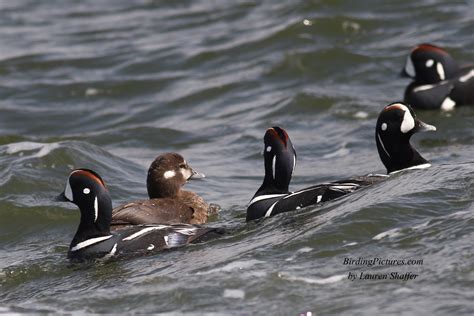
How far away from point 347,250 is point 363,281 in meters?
0.88

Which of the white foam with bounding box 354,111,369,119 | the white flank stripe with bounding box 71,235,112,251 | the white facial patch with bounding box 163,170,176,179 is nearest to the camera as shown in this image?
the white flank stripe with bounding box 71,235,112,251

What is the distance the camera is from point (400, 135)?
36.6 feet

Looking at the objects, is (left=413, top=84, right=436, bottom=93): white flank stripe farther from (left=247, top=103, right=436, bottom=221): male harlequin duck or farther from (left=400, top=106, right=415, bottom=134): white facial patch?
(left=400, top=106, right=415, bottom=134): white facial patch

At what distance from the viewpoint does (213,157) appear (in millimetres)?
15922

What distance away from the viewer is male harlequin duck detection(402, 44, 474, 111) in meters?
16.6

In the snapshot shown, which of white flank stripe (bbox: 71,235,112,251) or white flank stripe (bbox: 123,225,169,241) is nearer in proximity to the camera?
white flank stripe (bbox: 123,225,169,241)

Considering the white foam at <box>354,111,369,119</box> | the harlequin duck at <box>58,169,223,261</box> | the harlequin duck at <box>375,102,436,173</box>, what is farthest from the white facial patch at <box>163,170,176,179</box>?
the white foam at <box>354,111,369,119</box>

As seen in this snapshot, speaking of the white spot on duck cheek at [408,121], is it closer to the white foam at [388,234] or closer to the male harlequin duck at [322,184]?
the male harlequin duck at [322,184]

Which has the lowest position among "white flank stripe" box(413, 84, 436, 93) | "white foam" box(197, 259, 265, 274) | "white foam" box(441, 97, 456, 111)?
"white foam" box(441, 97, 456, 111)

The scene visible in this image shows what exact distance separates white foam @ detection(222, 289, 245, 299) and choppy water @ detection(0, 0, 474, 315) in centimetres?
2

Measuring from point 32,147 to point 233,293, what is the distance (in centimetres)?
787

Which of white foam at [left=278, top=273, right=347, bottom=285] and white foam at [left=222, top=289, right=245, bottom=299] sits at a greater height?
white foam at [left=278, top=273, right=347, bottom=285]

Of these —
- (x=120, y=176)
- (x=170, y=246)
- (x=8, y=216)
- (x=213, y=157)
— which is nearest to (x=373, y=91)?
(x=213, y=157)

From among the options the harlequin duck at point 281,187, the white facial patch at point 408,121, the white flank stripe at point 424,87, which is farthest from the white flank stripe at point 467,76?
the harlequin duck at point 281,187
